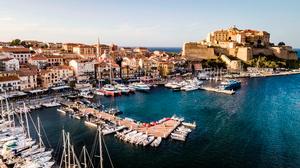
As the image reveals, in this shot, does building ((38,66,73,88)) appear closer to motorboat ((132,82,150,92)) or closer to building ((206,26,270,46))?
motorboat ((132,82,150,92))

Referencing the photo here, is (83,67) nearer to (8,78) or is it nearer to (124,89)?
(124,89)

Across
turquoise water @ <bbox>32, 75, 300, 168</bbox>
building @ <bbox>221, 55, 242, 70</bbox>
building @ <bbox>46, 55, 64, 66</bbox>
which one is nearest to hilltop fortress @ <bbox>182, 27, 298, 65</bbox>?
building @ <bbox>221, 55, 242, 70</bbox>

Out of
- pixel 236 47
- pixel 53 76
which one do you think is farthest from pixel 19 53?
pixel 236 47

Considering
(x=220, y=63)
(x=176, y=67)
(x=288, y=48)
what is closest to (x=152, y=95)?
(x=176, y=67)

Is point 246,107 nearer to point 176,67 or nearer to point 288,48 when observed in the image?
point 176,67

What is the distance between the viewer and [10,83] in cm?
2989

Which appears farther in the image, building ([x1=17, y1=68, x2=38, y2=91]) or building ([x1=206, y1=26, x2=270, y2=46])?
building ([x1=206, y1=26, x2=270, y2=46])

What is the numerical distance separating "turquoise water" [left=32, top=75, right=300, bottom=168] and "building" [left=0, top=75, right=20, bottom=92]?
22.2 ft

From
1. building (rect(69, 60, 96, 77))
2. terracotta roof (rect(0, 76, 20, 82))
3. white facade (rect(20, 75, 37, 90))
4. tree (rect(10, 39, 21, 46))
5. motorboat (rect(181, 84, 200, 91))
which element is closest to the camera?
terracotta roof (rect(0, 76, 20, 82))

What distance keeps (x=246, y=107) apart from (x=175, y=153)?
1407 centimetres

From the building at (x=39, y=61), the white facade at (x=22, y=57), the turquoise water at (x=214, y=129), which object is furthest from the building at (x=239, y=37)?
the white facade at (x=22, y=57)

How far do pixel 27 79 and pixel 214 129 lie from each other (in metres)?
21.5

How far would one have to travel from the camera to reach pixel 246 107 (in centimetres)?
2806

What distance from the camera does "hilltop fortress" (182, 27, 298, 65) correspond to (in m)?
60.3
